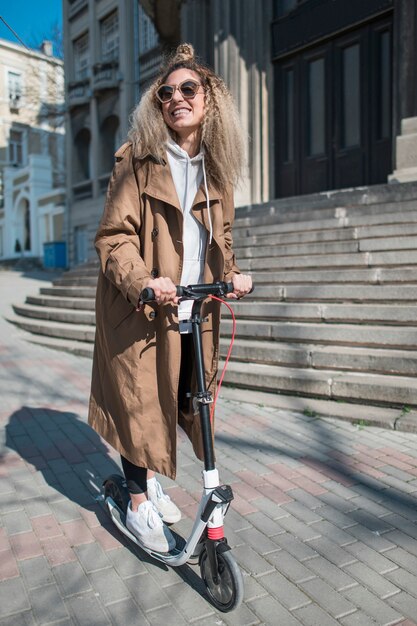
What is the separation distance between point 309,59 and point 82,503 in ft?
37.7

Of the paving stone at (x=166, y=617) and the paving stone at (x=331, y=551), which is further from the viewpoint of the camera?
the paving stone at (x=331, y=551)

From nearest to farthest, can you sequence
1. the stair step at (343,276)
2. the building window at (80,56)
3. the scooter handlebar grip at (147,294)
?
the scooter handlebar grip at (147,294), the stair step at (343,276), the building window at (80,56)

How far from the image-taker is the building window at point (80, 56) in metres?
25.5

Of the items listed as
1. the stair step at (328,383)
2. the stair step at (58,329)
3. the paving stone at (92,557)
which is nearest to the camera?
the paving stone at (92,557)

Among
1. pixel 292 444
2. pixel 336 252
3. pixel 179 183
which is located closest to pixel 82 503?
pixel 292 444

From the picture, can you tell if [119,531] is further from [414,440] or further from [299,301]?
[299,301]

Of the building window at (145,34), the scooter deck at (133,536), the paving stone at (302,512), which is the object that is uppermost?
the building window at (145,34)

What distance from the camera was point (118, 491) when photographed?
270 centimetres

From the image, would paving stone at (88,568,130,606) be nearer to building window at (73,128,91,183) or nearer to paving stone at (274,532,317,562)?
paving stone at (274,532,317,562)

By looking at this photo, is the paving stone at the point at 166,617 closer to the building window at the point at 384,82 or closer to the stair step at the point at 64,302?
the stair step at the point at 64,302

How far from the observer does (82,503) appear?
3.02 metres

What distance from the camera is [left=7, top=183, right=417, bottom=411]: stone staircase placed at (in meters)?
4.65

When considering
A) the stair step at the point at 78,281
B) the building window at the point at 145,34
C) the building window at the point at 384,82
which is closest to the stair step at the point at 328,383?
the stair step at the point at 78,281

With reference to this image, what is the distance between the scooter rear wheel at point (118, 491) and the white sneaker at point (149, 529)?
6.6 inches
